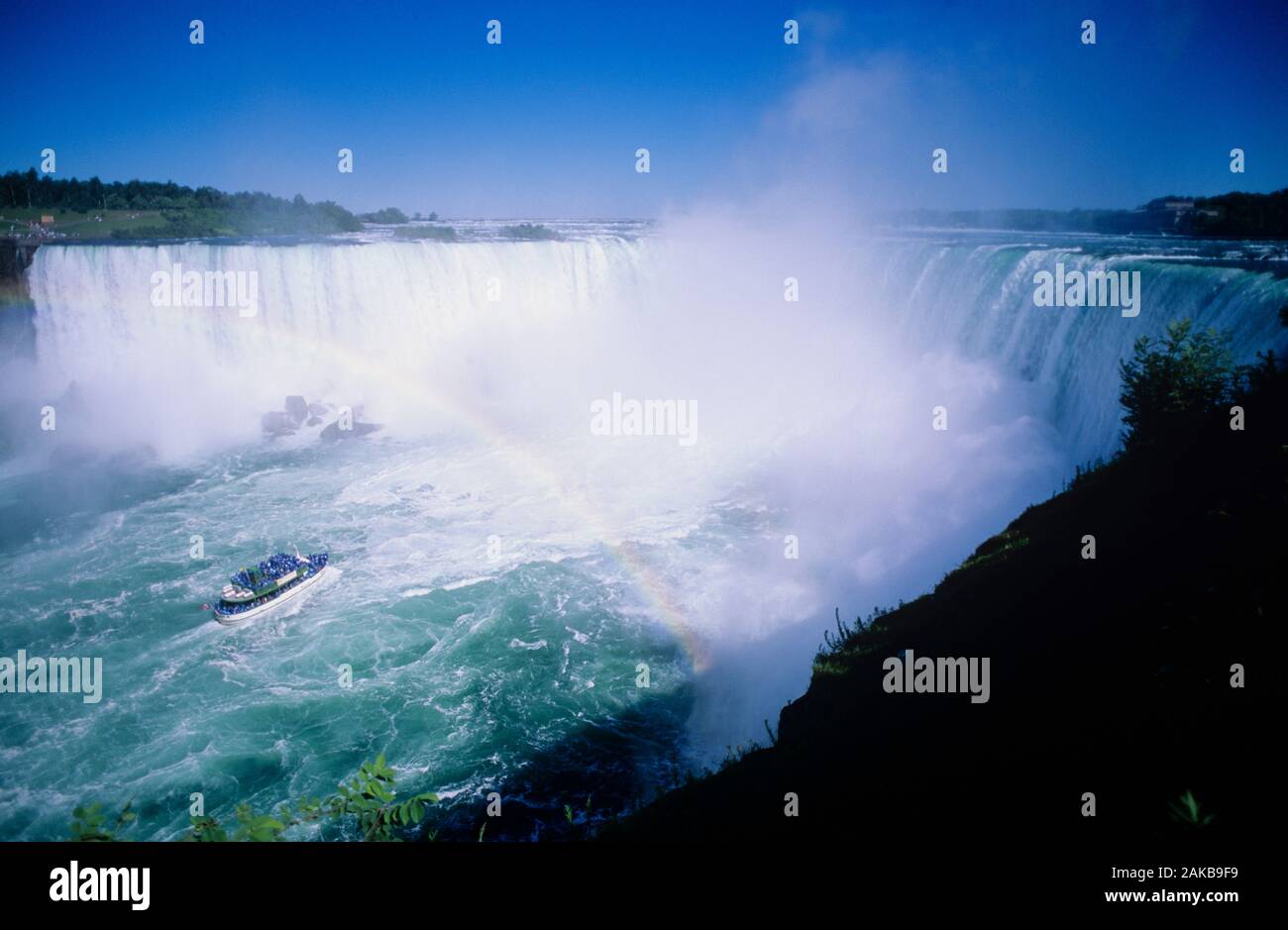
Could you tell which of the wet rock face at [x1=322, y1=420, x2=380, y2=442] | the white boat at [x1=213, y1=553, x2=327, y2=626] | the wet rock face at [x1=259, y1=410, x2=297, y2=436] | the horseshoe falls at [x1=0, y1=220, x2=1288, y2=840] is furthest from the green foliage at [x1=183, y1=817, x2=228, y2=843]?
the wet rock face at [x1=259, y1=410, x2=297, y2=436]

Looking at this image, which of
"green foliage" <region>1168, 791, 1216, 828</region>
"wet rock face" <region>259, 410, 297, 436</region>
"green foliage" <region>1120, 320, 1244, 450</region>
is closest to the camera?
"green foliage" <region>1168, 791, 1216, 828</region>

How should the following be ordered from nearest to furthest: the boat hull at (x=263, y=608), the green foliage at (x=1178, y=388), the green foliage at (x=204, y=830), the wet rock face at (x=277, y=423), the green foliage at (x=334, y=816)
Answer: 1. the green foliage at (x=334, y=816)
2. the green foliage at (x=204, y=830)
3. the green foliage at (x=1178, y=388)
4. the boat hull at (x=263, y=608)
5. the wet rock face at (x=277, y=423)

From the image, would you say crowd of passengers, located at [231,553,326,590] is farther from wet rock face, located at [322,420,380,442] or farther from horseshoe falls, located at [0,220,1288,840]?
wet rock face, located at [322,420,380,442]

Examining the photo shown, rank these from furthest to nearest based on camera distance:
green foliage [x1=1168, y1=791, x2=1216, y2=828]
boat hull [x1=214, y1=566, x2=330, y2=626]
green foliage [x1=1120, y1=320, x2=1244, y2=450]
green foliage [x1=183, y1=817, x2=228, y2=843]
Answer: boat hull [x1=214, y1=566, x2=330, y2=626], green foliage [x1=1120, y1=320, x2=1244, y2=450], green foliage [x1=1168, y1=791, x2=1216, y2=828], green foliage [x1=183, y1=817, x2=228, y2=843]

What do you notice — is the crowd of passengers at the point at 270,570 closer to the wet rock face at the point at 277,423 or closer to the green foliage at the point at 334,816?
the green foliage at the point at 334,816

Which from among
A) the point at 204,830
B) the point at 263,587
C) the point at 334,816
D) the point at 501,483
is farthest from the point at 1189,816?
the point at 501,483

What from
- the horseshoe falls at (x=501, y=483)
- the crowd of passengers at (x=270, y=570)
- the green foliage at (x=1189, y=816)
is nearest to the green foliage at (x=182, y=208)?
the horseshoe falls at (x=501, y=483)
